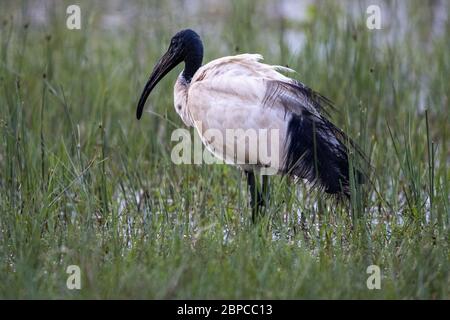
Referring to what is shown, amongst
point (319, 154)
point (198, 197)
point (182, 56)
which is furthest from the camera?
point (182, 56)

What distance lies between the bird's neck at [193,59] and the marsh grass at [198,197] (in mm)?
335

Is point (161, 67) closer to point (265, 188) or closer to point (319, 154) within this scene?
point (265, 188)

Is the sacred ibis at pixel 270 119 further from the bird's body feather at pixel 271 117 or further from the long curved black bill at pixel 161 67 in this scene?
the long curved black bill at pixel 161 67

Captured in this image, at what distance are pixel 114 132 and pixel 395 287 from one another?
2.88 m

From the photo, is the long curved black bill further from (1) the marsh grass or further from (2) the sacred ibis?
(2) the sacred ibis

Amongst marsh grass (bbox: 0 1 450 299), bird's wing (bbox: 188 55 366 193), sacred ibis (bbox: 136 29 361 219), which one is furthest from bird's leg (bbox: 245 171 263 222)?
bird's wing (bbox: 188 55 366 193)

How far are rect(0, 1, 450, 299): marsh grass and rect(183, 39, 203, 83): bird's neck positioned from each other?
0.33m

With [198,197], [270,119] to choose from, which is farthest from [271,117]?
[198,197]

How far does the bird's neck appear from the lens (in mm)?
5176

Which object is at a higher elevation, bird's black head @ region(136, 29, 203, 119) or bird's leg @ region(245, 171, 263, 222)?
bird's black head @ region(136, 29, 203, 119)

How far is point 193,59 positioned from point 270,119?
78cm

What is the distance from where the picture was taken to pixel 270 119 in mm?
4621

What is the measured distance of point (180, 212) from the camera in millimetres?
4480
